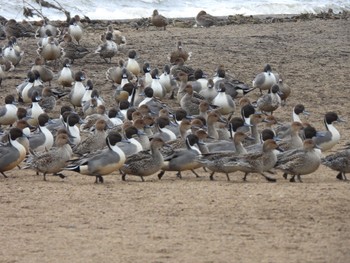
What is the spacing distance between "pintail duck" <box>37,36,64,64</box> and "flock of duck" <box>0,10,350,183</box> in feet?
0.08

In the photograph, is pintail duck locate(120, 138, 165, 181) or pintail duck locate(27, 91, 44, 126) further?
pintail duck locate(27, 91, 44, 126)

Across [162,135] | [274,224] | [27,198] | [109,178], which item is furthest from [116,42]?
[274,224]

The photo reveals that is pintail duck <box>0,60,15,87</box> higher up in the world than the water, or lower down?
higher up

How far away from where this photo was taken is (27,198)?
11125 mm

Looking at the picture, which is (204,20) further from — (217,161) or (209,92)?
(217,161)

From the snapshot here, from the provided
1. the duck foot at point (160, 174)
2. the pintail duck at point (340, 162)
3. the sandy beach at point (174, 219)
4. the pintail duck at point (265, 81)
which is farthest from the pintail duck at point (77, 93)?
the pintail duck at point (340, 162)

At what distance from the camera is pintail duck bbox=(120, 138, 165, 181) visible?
39.8 ft

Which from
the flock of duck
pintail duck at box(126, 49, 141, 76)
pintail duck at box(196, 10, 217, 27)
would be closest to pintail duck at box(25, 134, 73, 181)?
the flock of duck

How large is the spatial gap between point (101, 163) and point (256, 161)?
5.63ft

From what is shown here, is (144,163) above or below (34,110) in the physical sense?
above

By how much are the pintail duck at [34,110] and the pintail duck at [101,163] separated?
12.4 ft

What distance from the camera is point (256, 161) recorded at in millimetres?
12000

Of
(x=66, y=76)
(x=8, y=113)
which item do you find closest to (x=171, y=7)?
(x=66, y=76)

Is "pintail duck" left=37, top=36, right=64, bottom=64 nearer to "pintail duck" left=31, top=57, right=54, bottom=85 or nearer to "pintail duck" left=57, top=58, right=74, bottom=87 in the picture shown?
"pintail duck" left=31, top=57, right=54, bottom=85
